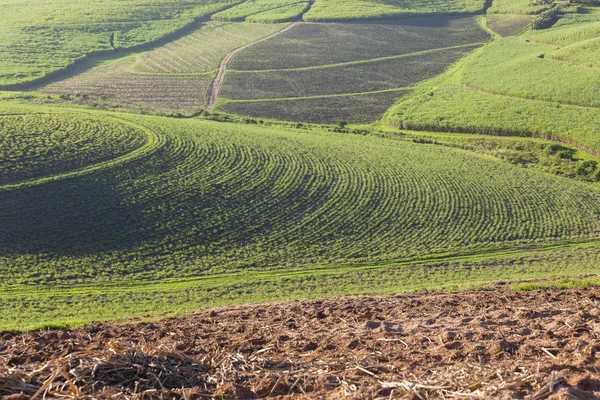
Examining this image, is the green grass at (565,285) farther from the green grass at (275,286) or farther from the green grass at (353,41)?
the green grass at (353,41)

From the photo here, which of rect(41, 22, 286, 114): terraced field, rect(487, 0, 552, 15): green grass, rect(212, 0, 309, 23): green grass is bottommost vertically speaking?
rect(41, 22, 286, 114): terraced field

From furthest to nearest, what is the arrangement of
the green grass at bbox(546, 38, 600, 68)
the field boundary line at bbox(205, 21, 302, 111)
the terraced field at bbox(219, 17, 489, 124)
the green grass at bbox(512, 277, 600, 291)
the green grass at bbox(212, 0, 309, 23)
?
the green grass at bbox(212, 0, 309, 23)
the green grass at bbox(546, 38, 600, 68)
the field boundary line at bbox(205, 21, 302, 111)
the terraced field at bbox(219, 17, 489, 124)
the green grass at bbox(512, 277, 600, 291)

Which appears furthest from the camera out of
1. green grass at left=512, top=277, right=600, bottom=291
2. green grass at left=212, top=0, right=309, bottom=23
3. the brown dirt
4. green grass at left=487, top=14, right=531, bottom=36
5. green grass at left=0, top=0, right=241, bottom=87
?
green grass at left=212, top=0, right=309, bottom=23

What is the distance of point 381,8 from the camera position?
125 meters

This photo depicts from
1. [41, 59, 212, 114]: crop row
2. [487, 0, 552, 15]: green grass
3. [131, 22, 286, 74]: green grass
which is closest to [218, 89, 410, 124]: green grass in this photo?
[41, 59, 212, 114]: crop row

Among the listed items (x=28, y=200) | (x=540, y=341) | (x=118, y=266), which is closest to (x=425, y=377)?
(x=540, y=341)

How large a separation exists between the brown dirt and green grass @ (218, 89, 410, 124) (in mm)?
53613

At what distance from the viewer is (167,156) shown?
46531 mm

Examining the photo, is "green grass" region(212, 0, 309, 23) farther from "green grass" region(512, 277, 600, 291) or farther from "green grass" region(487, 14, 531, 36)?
"green grass" region(512, 277, 600, 291)

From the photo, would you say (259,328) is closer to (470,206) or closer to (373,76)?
(470,206)

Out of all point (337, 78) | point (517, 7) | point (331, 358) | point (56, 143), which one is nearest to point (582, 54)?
point (337, 78)

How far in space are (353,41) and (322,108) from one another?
35.9 meters

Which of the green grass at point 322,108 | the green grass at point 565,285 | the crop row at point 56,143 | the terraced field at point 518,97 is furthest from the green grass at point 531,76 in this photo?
the green grass at point 565,285

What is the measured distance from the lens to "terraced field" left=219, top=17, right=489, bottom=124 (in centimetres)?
7369
